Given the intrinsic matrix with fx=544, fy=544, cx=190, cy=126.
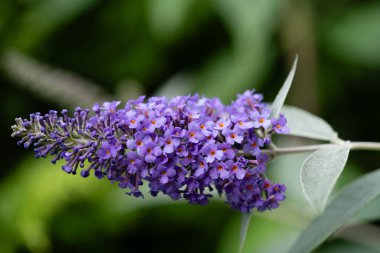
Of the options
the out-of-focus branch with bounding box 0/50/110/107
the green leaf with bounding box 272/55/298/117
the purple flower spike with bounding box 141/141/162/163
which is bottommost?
A: the purple flower spike with bounding box 141/141/162/163

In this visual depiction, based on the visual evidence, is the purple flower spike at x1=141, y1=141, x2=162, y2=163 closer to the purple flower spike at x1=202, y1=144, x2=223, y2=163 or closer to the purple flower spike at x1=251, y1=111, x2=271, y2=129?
the purple flower spike at x1=202, y1=144, x2=223, y2=163

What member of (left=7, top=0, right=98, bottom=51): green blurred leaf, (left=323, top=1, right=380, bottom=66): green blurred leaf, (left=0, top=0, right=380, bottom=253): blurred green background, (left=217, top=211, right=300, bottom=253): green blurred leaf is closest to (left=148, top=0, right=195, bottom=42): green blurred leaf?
(left=0, top=0, right=380, bottom=253): blurred green background

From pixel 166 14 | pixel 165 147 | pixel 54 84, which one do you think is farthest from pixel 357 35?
pixel 165 147

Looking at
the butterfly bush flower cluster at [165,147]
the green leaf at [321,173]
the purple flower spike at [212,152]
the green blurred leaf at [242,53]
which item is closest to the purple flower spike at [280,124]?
the butterfly bush flower cluster at [165,147]

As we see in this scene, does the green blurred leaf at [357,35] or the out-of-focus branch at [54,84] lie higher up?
the green blurred leaf at [357,35]

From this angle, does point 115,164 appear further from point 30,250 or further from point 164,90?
point 30,250

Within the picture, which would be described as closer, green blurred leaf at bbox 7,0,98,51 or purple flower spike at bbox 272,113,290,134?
purple flower spike at bbox 272,113,290,134

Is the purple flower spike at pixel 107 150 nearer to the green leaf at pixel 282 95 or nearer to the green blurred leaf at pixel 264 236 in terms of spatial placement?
the green leaf at pixel 282 95
